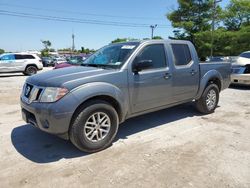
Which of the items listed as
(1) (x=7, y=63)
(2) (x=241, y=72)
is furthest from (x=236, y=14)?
(1) (x=7, y=63)

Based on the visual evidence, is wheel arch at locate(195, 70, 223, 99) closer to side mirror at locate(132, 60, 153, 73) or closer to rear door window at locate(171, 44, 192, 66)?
rear door window at locate(171, 44, 192, 66)

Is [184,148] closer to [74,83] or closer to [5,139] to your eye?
[74,83]

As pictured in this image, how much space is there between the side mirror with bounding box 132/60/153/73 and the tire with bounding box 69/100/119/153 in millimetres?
799

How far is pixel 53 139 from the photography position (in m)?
4.30

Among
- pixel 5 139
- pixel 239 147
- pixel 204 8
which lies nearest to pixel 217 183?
pixel 239 147

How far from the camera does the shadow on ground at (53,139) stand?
3.69 metres

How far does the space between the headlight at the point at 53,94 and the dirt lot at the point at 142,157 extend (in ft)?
3.01

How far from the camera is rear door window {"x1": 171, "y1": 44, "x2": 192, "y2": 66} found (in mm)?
4973

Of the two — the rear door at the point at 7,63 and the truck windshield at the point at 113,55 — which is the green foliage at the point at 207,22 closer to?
the rear door at the point at 7,63

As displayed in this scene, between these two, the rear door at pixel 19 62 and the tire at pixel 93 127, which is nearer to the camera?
the tire at pixel 93 127

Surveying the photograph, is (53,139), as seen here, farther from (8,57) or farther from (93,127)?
(8,57)

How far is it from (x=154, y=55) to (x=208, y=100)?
7.31ft

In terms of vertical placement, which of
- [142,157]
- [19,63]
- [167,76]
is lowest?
[142,157]

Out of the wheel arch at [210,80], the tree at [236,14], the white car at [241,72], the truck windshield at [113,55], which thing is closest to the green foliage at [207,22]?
the tree at [236,14]
